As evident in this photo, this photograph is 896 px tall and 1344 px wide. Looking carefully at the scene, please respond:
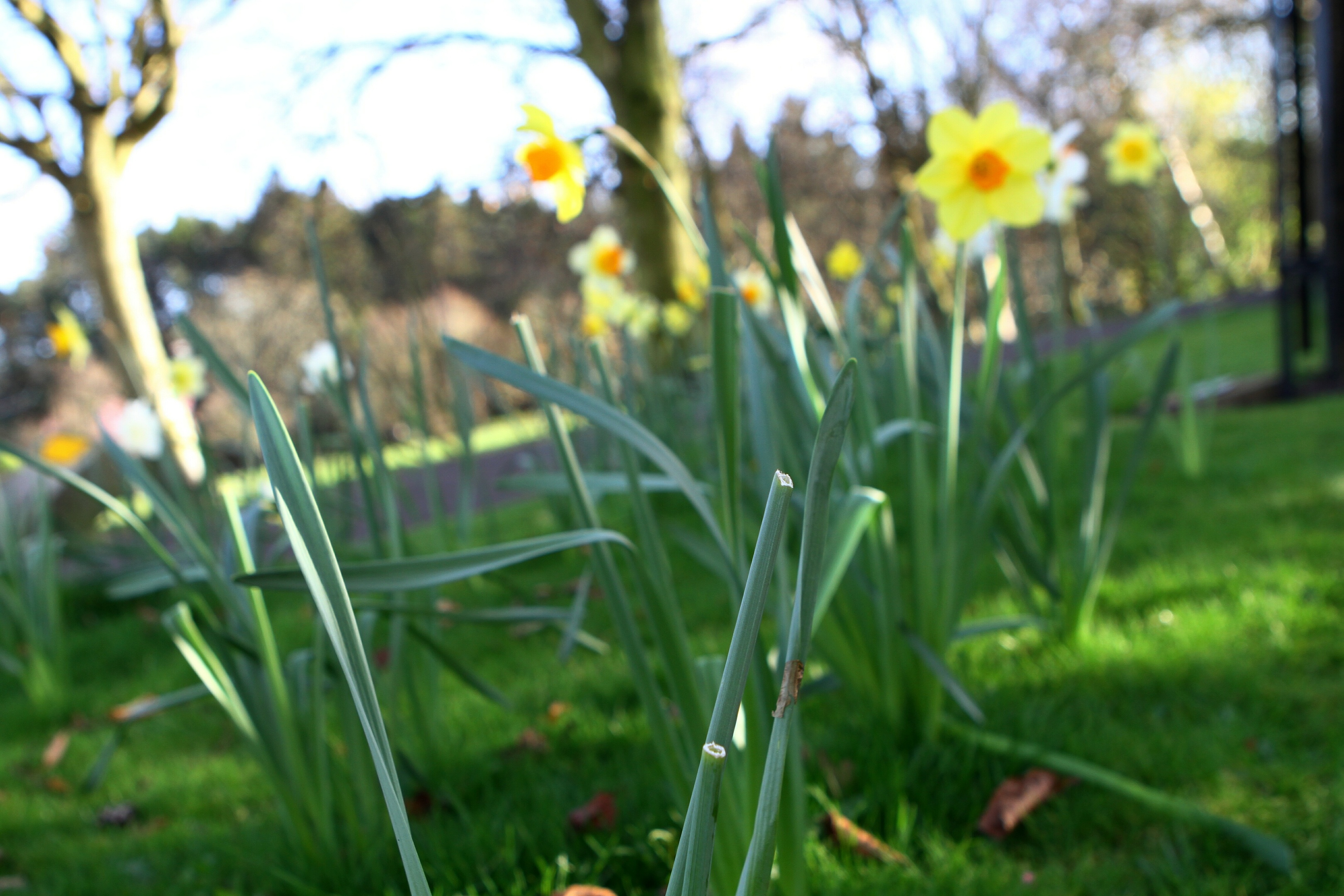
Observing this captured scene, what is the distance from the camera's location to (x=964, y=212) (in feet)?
4.18

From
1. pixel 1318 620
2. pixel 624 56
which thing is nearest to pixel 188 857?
pixel 1318 620

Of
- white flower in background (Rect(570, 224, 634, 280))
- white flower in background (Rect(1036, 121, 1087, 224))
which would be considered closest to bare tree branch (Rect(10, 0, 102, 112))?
white flower in background (Rect(570, 224, 634, 280))

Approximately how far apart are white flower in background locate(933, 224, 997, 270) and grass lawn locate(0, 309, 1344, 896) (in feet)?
2.47

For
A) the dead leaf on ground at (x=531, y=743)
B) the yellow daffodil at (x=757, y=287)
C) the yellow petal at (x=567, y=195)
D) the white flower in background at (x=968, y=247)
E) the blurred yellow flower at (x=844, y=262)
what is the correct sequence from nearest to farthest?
the yellow petal at (x=567, y=195) < the dead leaf on ground at (x=531, y=743) < the white flower in background at (x=968, y=247) < the yellow daffodil at (x=757, y=287) < the blurred yellow flower at (x=844, y=262)

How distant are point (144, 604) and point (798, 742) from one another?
11.6ft

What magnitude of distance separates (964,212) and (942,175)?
0.07m

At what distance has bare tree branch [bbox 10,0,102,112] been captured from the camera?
5.93 m

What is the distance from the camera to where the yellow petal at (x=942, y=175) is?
126 centimetres

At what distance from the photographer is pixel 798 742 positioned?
802 millimetres

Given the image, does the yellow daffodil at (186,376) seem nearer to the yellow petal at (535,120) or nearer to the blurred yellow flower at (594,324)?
the blurred yellow flower at (594,324)

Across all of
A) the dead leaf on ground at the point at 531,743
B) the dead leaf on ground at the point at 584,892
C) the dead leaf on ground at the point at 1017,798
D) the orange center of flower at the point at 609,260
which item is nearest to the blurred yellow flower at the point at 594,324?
the orange center of flower at the point at 609,260

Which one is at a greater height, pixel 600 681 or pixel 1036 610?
pixel 1036 610

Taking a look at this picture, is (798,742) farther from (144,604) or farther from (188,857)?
(144,604)

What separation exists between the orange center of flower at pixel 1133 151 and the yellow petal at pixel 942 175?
1.62 m
